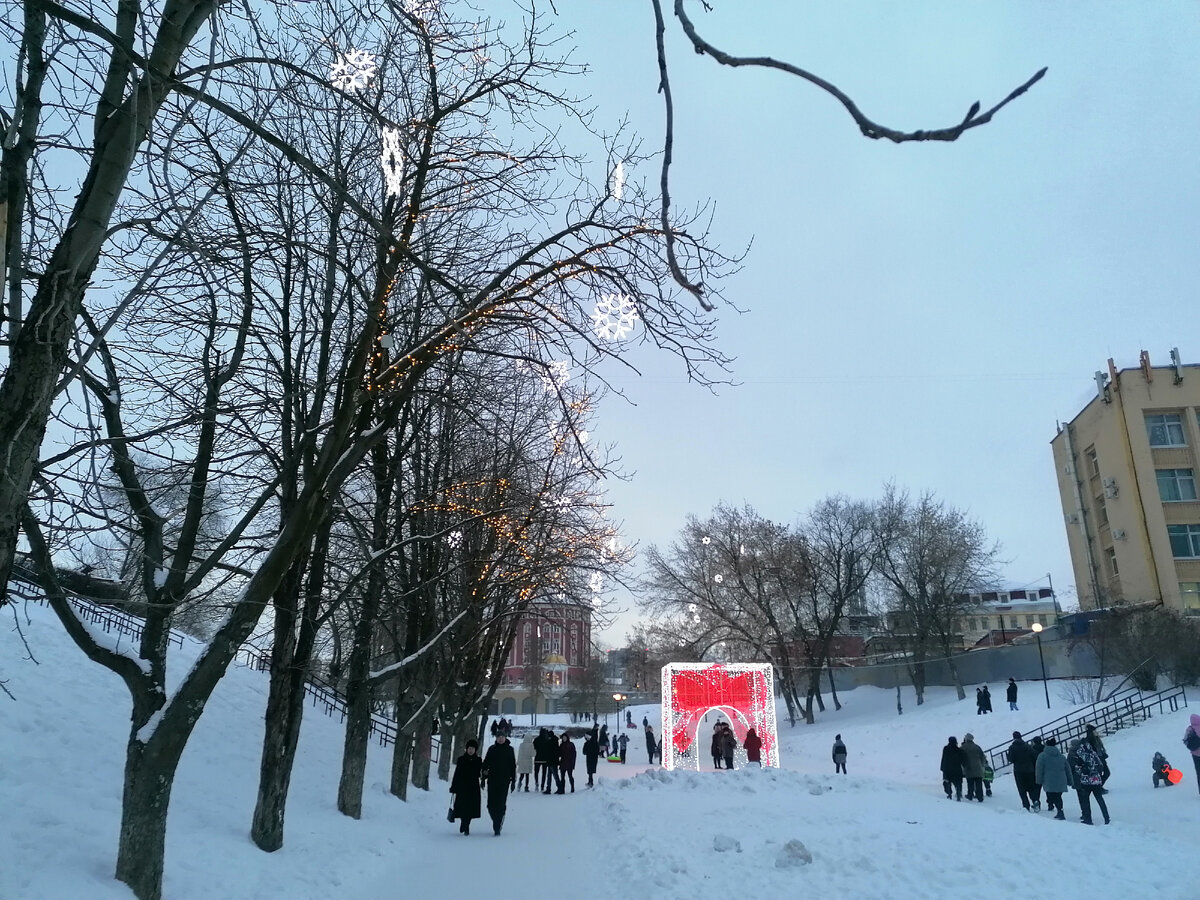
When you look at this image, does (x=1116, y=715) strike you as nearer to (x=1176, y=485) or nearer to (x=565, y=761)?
(x=565, y=761)

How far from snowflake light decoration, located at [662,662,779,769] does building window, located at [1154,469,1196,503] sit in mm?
25443

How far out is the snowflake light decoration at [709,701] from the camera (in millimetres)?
26625

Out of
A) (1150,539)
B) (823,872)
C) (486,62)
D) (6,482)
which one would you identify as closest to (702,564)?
(1150,539)

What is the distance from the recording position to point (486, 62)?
7207 mm

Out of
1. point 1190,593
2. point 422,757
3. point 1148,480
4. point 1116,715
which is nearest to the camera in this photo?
point 422,757

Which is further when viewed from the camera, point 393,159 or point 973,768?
point 973,768

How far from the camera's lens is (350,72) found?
607 centimetres

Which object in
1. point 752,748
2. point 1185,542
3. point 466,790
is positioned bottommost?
point 752,748

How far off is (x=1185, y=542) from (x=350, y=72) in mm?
44194

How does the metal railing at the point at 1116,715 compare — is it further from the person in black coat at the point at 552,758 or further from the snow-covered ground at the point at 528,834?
the person in black coat at the point at 552,758

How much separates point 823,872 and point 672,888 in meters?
1.79

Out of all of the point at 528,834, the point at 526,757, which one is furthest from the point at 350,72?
the point at 526,757

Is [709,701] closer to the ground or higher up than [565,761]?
higher up

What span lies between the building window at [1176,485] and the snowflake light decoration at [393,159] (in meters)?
42.9
